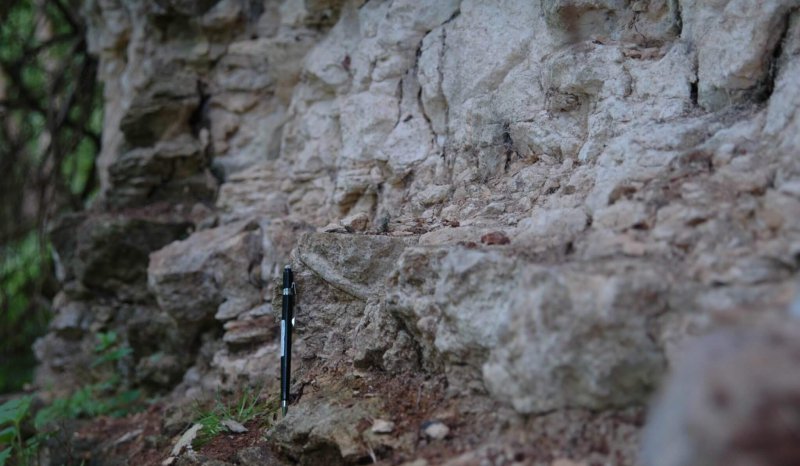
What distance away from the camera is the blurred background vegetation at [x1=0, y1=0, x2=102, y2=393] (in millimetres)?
7625

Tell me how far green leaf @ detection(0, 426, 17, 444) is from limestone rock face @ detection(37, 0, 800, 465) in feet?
3.67

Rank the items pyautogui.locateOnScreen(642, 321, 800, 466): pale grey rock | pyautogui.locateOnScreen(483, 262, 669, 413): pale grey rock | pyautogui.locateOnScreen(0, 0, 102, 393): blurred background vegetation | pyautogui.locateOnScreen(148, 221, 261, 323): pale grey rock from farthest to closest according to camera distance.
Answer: pyautogui.locateOnScreen(0, 0, 102, 393): blurred background vegetation, pyautogui.locateOnScreen(148, 221, 261, 323): pale grey rock, pyautogui.locateOnScreen(483, 262, 669, 413): pale grey rock, pyautogui.locateOnScreen(642, 321, 800, 466): pale grey rock

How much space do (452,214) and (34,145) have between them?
6.52m

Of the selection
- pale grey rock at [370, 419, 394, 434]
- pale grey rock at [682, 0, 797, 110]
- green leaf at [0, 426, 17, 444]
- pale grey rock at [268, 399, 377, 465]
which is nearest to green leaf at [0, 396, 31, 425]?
green leaf at [0, 426, 17, 444]

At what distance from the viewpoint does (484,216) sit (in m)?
3.24

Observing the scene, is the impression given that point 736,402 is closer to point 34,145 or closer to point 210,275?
point 210,275

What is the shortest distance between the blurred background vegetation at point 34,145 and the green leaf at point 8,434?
12.5ft

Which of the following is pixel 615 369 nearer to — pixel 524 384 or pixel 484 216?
pixel 524 384

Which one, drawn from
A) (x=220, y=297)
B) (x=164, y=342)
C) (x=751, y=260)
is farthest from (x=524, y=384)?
(x=164, y=342)

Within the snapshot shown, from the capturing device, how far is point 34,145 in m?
7.97

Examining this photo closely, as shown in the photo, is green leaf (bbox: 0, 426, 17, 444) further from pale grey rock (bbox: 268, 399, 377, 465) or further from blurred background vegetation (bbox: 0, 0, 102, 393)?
blurred background vegetation (bbox: 0, 0, 102, 393)

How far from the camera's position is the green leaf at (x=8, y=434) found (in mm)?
3818

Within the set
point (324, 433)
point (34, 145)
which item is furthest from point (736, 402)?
point (34, 145)

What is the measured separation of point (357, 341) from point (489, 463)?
113 centimetres
